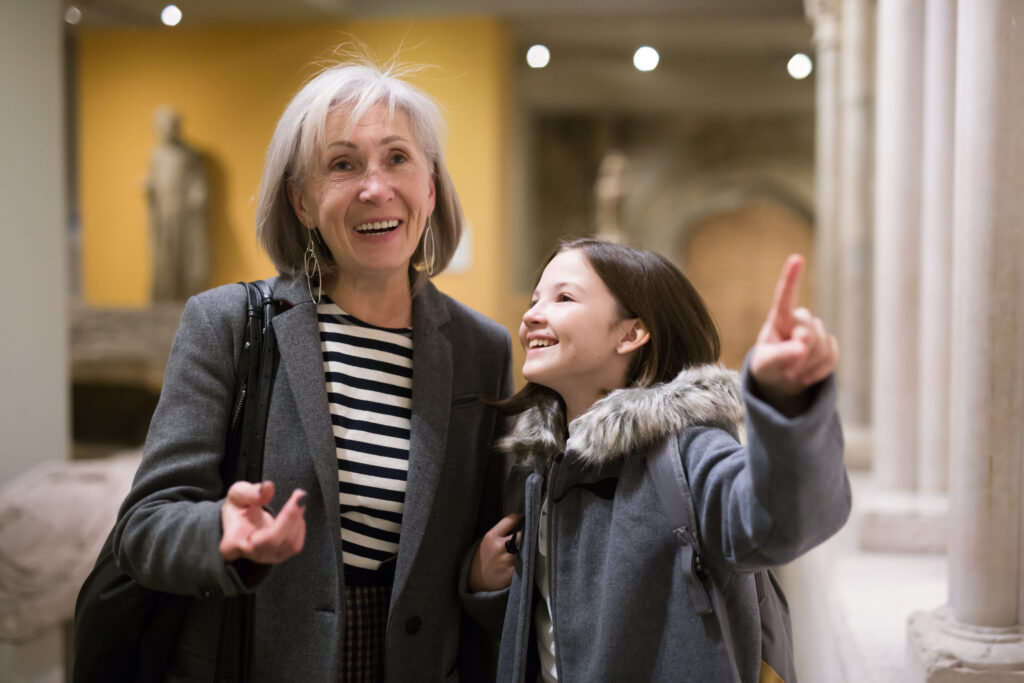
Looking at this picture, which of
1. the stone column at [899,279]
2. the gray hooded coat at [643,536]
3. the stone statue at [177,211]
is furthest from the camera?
the stone statue at [177,211]

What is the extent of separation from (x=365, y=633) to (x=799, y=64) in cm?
932

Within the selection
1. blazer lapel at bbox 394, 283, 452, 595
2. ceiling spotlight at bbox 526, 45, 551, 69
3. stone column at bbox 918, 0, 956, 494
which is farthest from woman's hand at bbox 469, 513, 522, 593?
ceiling spotlight at bbox 526, 45, 551, 69

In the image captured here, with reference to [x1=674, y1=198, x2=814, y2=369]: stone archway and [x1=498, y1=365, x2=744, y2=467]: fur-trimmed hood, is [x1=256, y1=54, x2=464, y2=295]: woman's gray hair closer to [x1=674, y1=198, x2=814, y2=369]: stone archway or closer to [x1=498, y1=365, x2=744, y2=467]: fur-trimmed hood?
[x1=498, y1=365, x2=744, y2=467]: fur-trimmed hood

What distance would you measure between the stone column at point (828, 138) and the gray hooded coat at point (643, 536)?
6.17m

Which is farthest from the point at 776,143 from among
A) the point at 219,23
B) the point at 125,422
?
the point at 125,422

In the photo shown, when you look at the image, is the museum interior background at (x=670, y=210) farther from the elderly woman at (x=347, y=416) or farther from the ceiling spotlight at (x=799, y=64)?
the elderly woman at (x=347, y=416)

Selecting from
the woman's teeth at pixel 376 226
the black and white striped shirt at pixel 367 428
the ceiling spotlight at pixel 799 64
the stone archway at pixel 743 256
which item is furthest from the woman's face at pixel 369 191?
the stone archway at pixel 743 256

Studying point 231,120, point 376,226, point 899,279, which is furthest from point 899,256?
point 231,120

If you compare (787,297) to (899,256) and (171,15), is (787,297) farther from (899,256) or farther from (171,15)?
(171,15)

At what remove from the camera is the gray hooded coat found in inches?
51.8

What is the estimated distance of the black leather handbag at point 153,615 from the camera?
5.45ft

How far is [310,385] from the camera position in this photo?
67.3 inches

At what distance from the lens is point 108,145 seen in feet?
26.2

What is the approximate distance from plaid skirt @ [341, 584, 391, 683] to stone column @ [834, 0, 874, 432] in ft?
15.7
